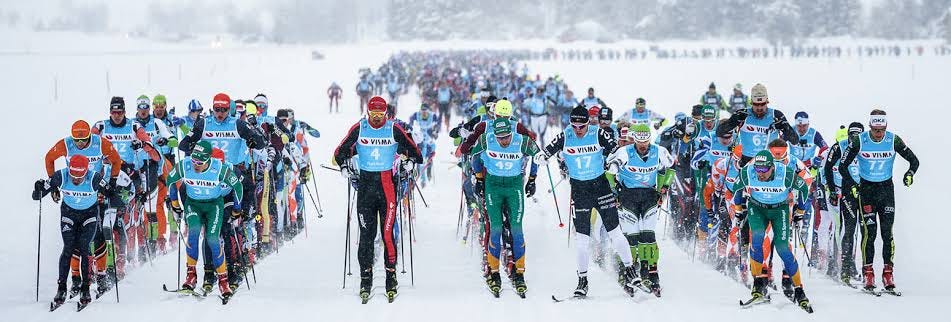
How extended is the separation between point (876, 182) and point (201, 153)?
7222mm

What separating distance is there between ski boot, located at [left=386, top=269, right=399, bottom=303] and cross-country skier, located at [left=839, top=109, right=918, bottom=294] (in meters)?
5.08

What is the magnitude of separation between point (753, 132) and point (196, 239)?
6655 millimetres

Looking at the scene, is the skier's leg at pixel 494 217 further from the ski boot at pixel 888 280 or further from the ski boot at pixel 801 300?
the ski boot at pixel 888 280

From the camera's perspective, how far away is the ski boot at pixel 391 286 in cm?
938

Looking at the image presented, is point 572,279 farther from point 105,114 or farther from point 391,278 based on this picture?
point 105,114

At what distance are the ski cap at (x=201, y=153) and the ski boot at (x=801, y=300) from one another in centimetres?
607

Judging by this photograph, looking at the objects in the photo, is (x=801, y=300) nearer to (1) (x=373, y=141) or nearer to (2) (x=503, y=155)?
(2) (x=503, y=155)

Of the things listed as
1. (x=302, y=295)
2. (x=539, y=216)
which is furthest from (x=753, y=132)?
(x=302, y=295)

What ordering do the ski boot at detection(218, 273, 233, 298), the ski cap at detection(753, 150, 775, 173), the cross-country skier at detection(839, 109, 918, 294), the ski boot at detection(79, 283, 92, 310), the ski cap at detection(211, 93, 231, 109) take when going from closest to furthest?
the ski cap at detection(753, 150, 775, 173) → the ski boot at detection(79, 283, 92, 310) → the ski boot at detection(218, 273, 233, 298) → the cross-country skier at detection(839, 109, 918, 294) → the ski cap at detection(211, 93, 231, 109)

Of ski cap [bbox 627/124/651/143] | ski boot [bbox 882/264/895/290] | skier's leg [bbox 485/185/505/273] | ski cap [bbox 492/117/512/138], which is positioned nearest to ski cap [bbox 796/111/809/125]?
ski boot [bbox 882/264/895/290]

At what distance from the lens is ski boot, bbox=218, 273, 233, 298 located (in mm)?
9289

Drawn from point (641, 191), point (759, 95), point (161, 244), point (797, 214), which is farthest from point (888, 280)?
point (161, 244)

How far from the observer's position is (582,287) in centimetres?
947

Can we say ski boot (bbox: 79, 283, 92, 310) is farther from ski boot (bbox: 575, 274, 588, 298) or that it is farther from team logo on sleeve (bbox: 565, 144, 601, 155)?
team logo on sleeve (bbox: 565, 144, 601, 155)
